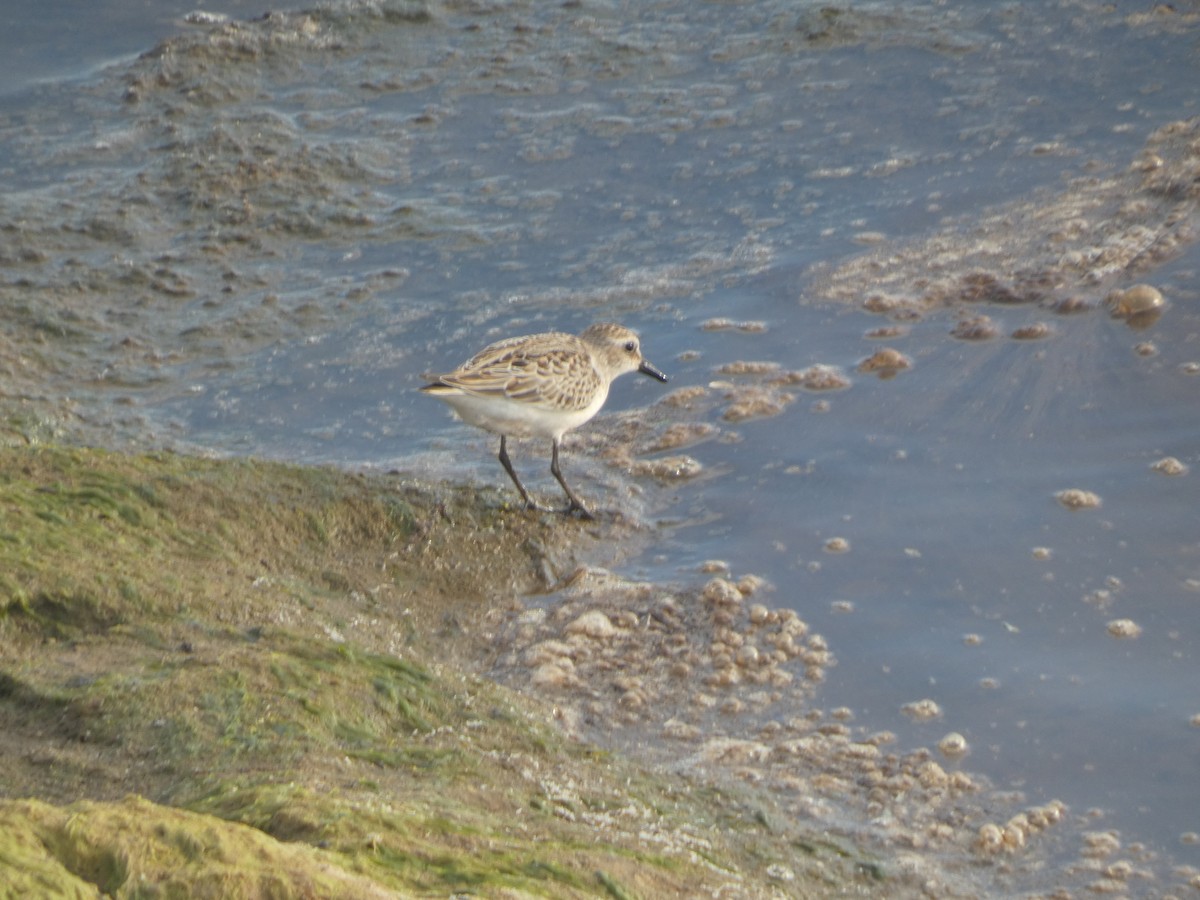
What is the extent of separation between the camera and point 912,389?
635cm

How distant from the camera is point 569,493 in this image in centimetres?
602

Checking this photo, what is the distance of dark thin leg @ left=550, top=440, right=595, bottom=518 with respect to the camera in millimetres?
5887

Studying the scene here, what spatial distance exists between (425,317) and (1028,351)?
294cm

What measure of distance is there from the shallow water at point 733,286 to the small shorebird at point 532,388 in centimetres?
33

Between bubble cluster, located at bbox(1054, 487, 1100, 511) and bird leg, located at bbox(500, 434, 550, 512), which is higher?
bubble cluster, located at bbox(1054, 487, 1100, 511)

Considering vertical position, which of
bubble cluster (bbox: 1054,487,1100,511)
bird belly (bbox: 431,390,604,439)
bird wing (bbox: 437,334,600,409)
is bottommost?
bubble cluster (bbox: 1054,487,1100,511)

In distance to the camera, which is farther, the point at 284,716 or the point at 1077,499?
the point at 1077,499

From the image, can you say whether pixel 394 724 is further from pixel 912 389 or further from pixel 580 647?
pixel 912 389

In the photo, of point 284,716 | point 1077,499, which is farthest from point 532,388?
point 284,716

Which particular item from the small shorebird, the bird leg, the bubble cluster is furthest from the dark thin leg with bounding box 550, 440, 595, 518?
the bubble cluster

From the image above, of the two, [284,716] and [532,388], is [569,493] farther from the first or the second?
[284,716]

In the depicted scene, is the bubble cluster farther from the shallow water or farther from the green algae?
the green algae

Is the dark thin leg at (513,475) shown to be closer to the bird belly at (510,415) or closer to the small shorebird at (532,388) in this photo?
the small shorebird at (532,388)

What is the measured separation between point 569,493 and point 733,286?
1.83 meters
